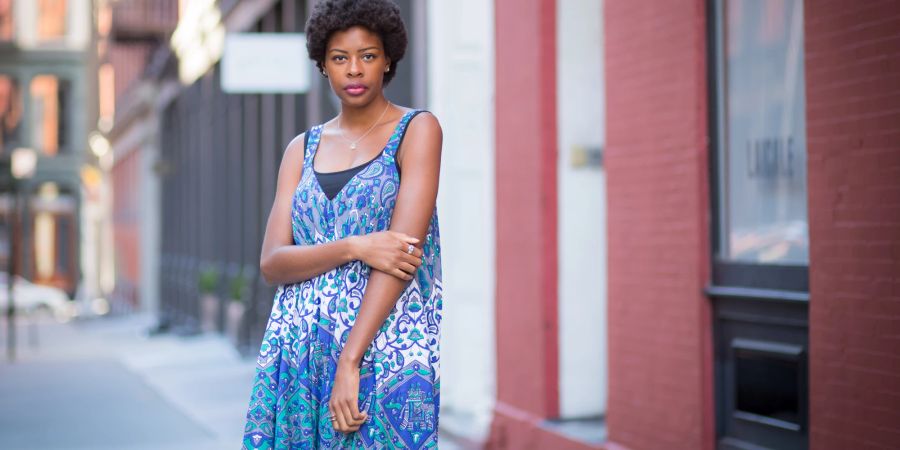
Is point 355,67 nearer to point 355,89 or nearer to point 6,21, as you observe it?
point 355,89

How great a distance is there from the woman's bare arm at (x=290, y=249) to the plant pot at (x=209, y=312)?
16644 millimetres

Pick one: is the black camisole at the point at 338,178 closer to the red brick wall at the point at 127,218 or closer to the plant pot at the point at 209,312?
the plant pot at the point at 209,312

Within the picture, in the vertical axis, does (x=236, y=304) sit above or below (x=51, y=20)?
below

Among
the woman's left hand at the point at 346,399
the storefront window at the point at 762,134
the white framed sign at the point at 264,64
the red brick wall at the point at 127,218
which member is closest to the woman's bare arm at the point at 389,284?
the woman's left hand at the point at 346,399

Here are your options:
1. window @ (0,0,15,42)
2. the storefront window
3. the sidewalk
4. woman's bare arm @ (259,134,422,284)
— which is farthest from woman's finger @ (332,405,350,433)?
window @ (0,0,15,42)

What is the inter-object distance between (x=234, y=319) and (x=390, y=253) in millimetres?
15188

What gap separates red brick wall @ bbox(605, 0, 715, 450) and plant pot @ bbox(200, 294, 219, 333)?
13810mm

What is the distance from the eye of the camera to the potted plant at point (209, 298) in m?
19.7

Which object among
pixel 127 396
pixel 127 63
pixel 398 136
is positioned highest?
pixel 127 63

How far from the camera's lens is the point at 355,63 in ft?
10.3

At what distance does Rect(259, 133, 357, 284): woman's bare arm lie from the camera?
10.1ft

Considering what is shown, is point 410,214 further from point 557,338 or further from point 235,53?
point 235,53

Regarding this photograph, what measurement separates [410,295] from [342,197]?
0.94 feet

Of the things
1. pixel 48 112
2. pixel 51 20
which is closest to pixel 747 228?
pixel 48 112
